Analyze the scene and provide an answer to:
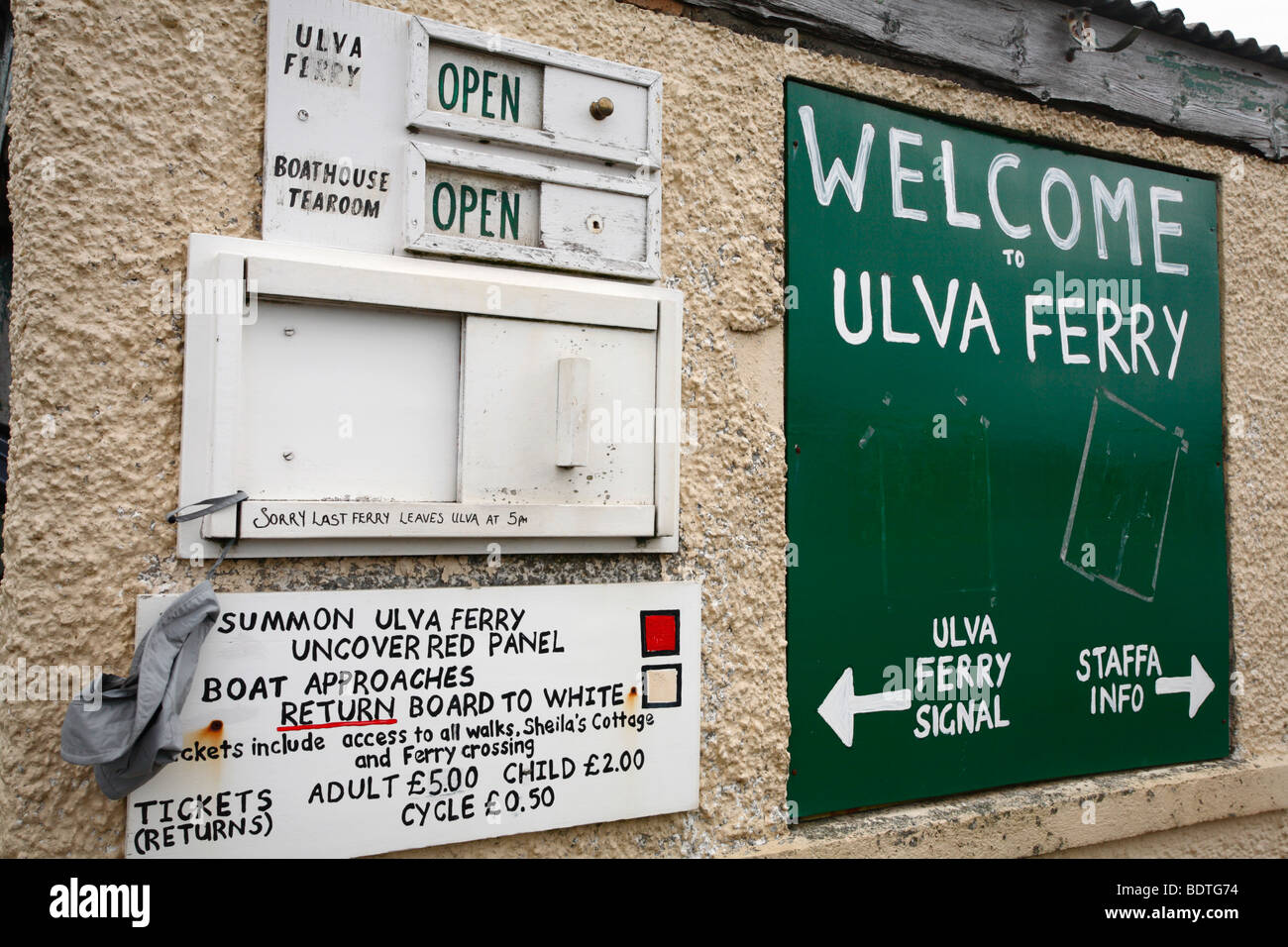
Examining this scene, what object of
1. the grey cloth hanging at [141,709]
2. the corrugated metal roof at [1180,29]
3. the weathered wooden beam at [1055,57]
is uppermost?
the corrugated metal roof at [1180,29]

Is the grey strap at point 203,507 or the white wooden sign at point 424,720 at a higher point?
the grey strap at point 203,507

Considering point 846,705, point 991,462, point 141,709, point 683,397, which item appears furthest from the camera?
point 991,462

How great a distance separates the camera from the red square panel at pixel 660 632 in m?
2.01

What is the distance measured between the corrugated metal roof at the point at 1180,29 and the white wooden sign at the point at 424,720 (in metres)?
2.29

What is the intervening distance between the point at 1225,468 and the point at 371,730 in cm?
285

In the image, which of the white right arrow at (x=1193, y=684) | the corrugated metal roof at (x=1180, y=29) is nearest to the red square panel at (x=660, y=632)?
the white right arrow at (x=1193, y=684)

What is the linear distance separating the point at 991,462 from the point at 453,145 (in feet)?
5.66

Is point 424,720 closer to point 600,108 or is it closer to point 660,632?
point 660,632

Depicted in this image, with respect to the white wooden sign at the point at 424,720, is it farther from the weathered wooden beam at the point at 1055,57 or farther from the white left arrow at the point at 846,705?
the weathered wooden beam at the point at 1055,57

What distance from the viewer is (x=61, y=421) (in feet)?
5.14

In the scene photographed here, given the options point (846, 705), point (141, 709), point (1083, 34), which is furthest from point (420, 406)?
point (1083, 34)

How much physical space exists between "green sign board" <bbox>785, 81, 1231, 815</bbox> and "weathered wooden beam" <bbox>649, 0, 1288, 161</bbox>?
18 centimetres

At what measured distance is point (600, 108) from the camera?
6.53 feet
